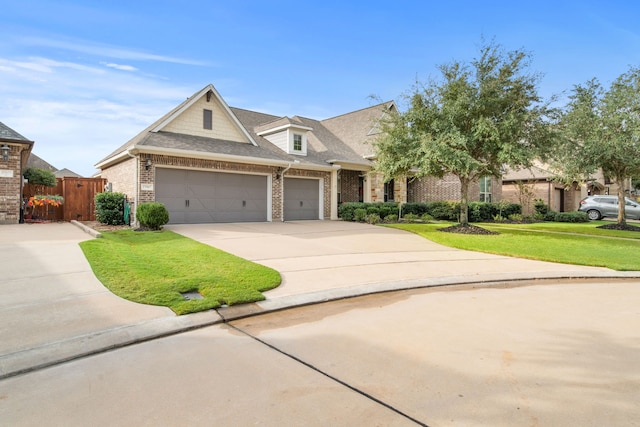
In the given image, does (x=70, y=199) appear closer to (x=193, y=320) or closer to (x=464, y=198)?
(x=193, y=320)

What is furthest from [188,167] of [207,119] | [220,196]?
[207,119]

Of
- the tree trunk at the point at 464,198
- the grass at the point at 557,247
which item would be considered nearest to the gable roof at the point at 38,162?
the grass at the point at 557,247

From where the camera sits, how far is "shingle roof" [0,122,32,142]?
13.5 m

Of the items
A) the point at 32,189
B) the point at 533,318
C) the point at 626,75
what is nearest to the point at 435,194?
the point at 626,75

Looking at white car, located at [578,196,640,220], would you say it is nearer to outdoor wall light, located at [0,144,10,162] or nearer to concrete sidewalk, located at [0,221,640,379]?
concrete sidewalk, located at [0,221,640,379]

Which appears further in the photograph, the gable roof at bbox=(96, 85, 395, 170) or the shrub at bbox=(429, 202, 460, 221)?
the shrub at bbox=(429, 202, 460, 221)

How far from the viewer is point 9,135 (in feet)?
44.9

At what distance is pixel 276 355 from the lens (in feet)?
11.3

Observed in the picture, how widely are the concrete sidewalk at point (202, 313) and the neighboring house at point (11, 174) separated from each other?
12.3 ft

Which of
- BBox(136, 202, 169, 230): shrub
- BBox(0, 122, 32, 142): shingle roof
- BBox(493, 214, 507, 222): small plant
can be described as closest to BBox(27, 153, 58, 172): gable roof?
BBox(0, 122, 32, 142): shingle roof

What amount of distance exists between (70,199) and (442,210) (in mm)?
19108

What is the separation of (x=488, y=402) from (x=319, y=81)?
18835 mm

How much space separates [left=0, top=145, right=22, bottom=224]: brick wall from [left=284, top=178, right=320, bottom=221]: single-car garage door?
34.4ft

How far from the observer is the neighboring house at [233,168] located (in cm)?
1391
